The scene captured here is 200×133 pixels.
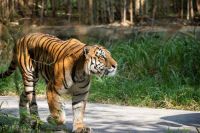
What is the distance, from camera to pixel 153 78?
1000 cm

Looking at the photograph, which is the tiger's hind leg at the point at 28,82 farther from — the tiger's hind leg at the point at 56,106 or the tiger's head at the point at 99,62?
the tiger's head at the point at 99,62

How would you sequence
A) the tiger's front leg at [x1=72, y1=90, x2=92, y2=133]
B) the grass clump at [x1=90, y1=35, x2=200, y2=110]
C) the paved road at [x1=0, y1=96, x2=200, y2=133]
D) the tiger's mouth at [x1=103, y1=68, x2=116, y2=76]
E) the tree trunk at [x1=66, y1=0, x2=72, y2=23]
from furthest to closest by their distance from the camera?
the tree trunk at [x1=66, y1=0, x2=72, y2=23] < the grass clump at [x1=90, y1=35, x2=200, y2=110] < the paved road at [x1=0, y1=96, x2=200, y2=133] < the tiger's front leg at [x1=72, y1=90, x2=92, y2=133] < the tiger's mouth at [x1=103, y1=68, x2=116, y2=76]

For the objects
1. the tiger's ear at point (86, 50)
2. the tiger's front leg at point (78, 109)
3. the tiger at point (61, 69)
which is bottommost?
the tiger's front leg at point (78, 109)

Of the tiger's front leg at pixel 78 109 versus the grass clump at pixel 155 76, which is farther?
the grass clump at pixel 155 76

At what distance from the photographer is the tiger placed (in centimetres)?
591

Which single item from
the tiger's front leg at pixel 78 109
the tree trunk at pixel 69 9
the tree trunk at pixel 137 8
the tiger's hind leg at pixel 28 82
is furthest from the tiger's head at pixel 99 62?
the tree trunk at pixel 137 8

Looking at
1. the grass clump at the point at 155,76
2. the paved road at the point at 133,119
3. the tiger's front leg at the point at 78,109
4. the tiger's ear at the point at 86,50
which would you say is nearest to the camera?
the tiger's ear at the point at 86,50

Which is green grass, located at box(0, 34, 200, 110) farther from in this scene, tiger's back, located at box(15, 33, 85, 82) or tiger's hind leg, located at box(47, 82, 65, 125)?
tiger's hind leg, located at box(47, 82, 65, 125)

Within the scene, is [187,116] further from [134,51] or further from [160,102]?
[134,51]

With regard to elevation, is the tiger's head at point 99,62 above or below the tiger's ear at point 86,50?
below

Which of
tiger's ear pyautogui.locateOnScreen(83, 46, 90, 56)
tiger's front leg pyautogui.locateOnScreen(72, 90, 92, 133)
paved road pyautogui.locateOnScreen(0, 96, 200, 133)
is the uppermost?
tiger's ear pyautogui.locateOnScreen(83, 46, 90, 56)

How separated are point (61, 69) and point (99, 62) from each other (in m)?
0.42

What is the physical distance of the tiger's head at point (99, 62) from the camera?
19.1ft

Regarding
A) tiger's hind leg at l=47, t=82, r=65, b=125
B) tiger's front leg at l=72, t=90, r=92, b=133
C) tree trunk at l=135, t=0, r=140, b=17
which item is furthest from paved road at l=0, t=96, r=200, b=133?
tree trunk at l=135, t=0, r=140, b=17
